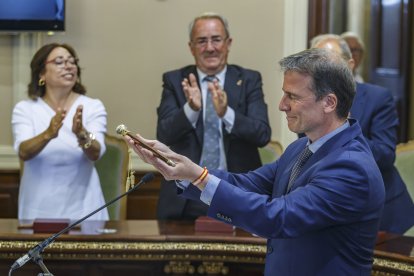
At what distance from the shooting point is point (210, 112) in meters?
4.46

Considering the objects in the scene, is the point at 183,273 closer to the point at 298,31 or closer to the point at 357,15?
the point at 298,31

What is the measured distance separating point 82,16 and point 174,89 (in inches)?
52.1

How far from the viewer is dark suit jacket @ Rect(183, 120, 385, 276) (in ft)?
8.29

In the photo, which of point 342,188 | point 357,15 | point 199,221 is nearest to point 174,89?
point 199,221

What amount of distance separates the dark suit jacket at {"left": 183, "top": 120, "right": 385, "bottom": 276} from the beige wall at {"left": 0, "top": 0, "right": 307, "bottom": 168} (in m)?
3.00

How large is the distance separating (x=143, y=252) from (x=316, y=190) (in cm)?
149

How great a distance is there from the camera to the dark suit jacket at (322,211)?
253 cm

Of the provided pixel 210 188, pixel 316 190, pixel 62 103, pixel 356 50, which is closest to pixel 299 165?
pixel 316 190

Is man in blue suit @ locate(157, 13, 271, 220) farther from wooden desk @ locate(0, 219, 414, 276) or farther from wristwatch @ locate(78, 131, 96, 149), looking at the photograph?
wooden desk @ locate(0, 219, 414, 276)

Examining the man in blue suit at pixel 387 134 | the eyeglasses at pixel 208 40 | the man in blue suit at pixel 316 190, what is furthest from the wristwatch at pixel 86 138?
the man in blue suit at pixel 316 190

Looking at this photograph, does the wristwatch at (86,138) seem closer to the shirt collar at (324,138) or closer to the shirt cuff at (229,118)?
the shirt cuff at (229,118)

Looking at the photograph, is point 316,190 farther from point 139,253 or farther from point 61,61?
point 61,61

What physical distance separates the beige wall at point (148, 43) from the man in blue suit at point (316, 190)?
2983 millimetres

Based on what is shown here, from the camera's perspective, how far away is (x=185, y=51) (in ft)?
18.6
